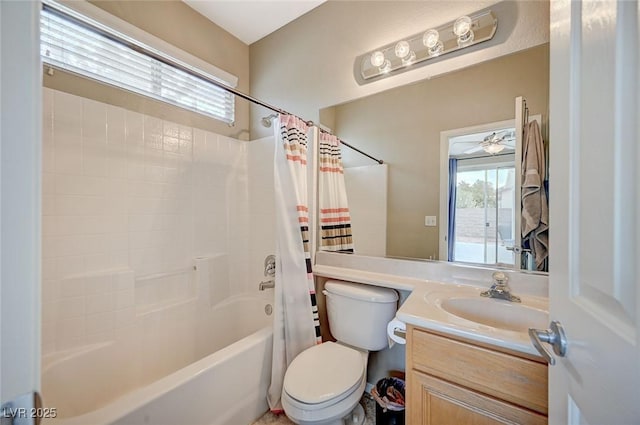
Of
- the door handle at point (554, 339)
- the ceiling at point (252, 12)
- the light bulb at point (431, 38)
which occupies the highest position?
the ceiling at point (252, 12)

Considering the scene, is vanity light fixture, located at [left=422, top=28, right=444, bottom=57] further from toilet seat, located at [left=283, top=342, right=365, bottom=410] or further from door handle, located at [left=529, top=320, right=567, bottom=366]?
toilet seat, located at [left=283, top=342, right=365, bottom=410]

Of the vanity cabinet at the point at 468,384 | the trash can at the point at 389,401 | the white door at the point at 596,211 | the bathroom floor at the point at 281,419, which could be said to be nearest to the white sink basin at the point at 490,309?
the vanity cabinet at the point at 468,384

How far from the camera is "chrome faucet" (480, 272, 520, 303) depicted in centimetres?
111

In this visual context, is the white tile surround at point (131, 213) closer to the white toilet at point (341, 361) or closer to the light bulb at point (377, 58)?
the white toilet at point (341, 361)

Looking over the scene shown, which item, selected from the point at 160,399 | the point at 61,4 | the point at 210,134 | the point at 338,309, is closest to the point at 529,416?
the point at 338,309

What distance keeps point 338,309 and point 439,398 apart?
27.3 inches

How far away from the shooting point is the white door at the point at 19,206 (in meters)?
0.35

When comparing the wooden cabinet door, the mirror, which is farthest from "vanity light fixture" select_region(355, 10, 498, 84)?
the wooden cabinet door

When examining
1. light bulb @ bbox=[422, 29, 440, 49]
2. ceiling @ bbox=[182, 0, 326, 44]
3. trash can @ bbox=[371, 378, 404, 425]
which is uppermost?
ceiling @ bbox=[182, 0, 326, 44]

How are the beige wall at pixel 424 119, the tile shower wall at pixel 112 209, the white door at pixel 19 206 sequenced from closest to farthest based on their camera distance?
the white door at pixel 19 206, the beige wall at pixel 424 119, the tile shower wall at pixel 112 209

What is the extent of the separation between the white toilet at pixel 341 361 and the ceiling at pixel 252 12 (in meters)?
2.07

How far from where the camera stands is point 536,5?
3.92 ft

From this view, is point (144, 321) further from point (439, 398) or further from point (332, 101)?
point (332, 101)

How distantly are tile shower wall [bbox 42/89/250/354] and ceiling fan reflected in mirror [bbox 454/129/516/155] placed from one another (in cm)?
183
